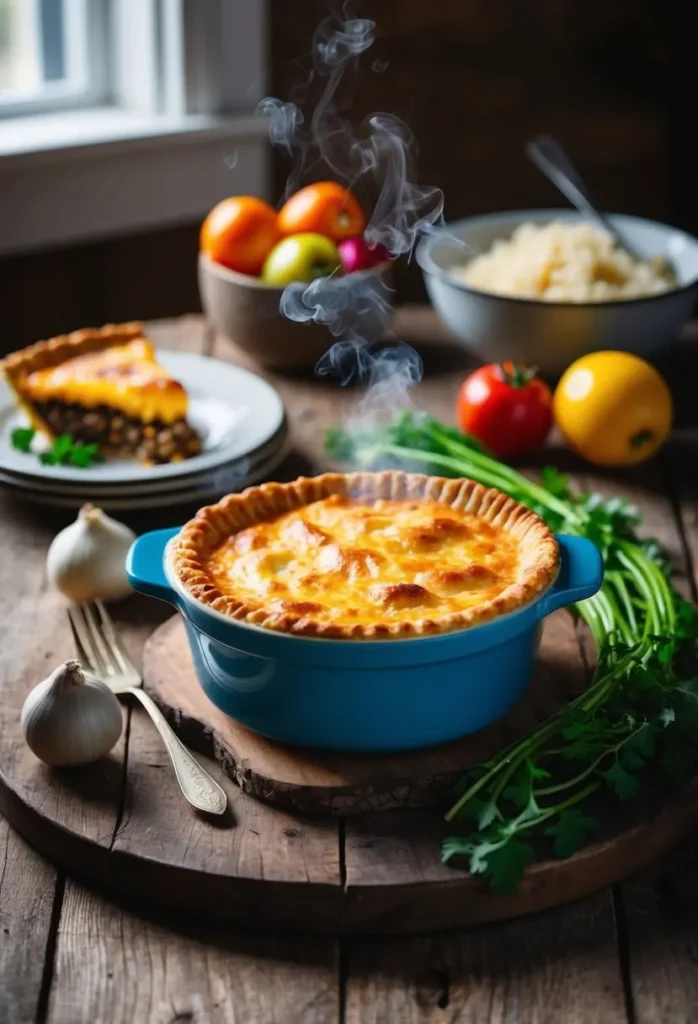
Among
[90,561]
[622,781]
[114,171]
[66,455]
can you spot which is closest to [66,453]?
[66,455]

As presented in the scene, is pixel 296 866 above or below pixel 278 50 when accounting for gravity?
below

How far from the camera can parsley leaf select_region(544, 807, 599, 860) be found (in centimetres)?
143

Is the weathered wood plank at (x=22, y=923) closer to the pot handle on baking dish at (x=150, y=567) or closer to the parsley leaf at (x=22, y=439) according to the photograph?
the pot handle on baking dish at (x=150, y=567)

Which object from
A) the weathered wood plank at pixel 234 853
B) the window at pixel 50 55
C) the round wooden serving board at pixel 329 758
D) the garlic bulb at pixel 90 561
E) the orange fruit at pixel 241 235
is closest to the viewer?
the weathered wood plank at pixel 234 853

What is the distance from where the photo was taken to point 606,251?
281 cm

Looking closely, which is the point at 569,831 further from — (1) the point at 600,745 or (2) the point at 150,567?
(2) the point at 150,567

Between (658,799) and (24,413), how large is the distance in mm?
1509

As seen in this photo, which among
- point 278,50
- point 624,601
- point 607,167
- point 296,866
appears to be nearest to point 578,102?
point 607,167

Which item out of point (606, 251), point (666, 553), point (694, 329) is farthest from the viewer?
point (694, 329)

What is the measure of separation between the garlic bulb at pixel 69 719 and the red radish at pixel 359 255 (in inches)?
56.5

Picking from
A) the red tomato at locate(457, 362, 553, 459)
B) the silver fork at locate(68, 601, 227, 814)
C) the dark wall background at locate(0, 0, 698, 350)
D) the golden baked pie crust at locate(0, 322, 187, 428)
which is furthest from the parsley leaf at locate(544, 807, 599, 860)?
the dark wall background at locate(0, 0, 698, 350)

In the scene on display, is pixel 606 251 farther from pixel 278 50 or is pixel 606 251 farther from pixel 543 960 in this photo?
pixel 543 960

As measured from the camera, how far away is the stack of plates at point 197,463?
224 cm

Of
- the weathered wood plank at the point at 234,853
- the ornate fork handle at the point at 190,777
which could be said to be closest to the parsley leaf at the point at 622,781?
the weathered wood plank at the point at 234,853
